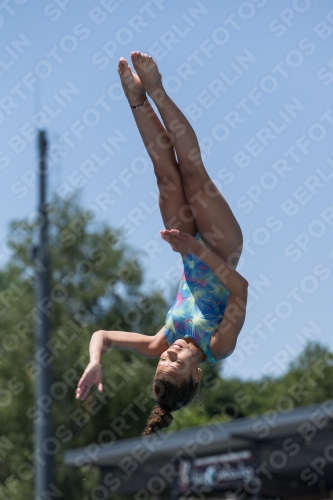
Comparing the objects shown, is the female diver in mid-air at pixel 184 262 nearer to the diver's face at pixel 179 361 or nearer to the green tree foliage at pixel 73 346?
the diver's face at pixel 179 361

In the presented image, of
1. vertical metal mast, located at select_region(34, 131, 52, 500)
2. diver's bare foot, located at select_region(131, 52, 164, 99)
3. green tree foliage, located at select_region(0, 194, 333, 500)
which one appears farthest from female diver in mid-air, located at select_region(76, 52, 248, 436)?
green tree foliage, located at select_region(0, 194, 333, 500)

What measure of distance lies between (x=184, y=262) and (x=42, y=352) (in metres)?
6.59

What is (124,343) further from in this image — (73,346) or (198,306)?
(73,346)

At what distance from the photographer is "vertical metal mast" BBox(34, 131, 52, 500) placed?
11.9 meters

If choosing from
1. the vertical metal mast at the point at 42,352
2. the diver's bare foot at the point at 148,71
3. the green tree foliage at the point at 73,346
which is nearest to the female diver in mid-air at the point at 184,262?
the diver's bare foot at the point at 148,71

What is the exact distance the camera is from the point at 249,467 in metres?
16.5

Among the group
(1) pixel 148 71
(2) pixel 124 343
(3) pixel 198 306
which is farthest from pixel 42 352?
(1) pixel 148 71

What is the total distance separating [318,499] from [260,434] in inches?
198

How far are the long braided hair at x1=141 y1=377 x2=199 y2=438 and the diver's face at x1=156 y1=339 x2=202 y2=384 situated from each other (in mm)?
41

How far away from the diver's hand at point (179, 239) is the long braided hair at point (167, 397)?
905 mm

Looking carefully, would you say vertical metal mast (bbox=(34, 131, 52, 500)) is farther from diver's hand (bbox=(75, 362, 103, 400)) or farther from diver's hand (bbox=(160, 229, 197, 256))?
diver's hand (bbox=(160, 229, 197, 256))

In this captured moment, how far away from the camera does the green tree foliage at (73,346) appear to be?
904 inches

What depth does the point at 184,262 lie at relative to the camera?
6.27 meters

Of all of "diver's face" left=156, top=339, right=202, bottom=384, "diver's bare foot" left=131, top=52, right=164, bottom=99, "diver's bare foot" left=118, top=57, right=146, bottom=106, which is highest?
"diver's bare foot" left=131, top=52, right=164, bottom=99
